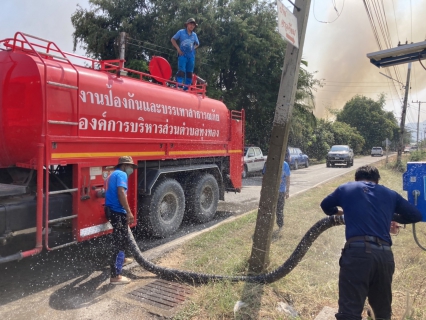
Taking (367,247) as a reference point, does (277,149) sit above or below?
above

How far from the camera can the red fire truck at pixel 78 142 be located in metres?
4.43

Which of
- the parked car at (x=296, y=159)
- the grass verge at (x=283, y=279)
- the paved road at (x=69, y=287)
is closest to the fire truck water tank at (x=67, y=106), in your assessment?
the paved road at (x=69, y=287)

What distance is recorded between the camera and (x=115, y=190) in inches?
181

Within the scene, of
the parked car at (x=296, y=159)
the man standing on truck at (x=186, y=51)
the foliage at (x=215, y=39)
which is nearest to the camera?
the man standing on truck at (x=186, y=51)

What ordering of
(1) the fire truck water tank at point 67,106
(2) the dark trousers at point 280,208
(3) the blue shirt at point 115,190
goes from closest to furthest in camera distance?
(1) the fire truck water tank at point 67,106, (3) the blue shirt at point 115,190, (2) the dark trousers at point 280,208

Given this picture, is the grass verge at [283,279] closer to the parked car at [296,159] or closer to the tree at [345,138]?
the parked car at [296,159]

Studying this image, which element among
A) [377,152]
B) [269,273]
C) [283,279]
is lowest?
[283,279]

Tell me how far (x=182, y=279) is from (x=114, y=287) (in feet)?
2.64

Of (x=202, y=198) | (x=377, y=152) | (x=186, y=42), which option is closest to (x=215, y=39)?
(x=186, y=42)

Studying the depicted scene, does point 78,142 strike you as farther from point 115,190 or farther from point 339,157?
point 339,157

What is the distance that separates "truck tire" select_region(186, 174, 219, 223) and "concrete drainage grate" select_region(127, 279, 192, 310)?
3045 millimetres

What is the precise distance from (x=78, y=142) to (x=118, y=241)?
1.40 meters

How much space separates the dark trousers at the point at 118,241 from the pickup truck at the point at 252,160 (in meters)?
13.1

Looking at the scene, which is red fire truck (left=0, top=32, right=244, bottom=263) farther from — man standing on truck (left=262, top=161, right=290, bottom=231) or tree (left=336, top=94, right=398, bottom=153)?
tree (left=336, top=94, right=398, bottom=153)
